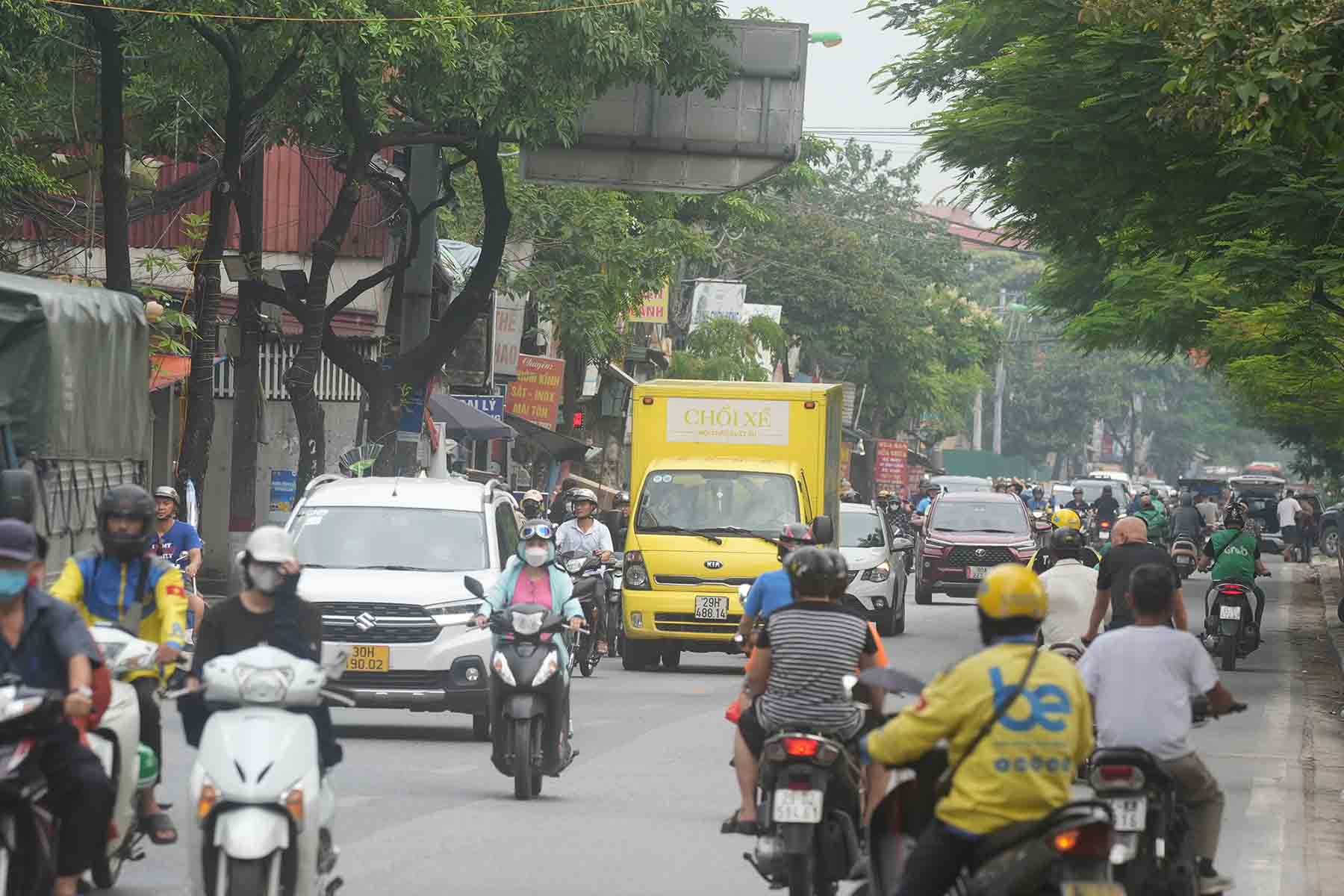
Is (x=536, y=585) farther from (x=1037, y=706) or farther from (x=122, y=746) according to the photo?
(x=1037, y=706)

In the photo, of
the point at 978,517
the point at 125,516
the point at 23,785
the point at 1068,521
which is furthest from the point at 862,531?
the point at 23,785

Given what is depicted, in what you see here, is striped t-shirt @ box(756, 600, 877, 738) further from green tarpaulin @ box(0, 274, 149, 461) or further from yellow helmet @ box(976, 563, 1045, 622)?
green tarpaulin @ box(0, 274, 149, 461)

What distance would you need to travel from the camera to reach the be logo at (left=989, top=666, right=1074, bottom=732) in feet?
20.4

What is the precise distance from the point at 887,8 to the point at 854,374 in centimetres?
3434

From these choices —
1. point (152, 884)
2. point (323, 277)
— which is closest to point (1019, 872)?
point (152, 884)

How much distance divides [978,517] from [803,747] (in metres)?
26.8

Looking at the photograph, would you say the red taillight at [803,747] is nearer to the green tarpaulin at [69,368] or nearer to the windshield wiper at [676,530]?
the green tarpaulin at [69,368]

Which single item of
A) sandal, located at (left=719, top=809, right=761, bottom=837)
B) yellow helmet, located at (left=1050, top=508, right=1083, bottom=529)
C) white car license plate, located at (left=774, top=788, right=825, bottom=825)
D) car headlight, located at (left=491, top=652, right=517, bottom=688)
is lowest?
sandal, located at (left=719, top=809, right=761, bottom=837)

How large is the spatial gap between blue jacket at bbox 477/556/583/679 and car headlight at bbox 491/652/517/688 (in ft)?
1.36

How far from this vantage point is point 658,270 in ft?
114

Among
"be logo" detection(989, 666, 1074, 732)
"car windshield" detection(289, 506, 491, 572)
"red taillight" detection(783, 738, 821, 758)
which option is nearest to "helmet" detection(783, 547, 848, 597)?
"red taillight" detection(783, 738, 821, 758)

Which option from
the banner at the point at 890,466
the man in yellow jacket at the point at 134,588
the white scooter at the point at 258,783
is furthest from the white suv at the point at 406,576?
the banner at the point at 890,466

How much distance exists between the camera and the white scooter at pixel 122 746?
8289mm

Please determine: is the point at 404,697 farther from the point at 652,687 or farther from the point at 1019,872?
the point at 1019,872
